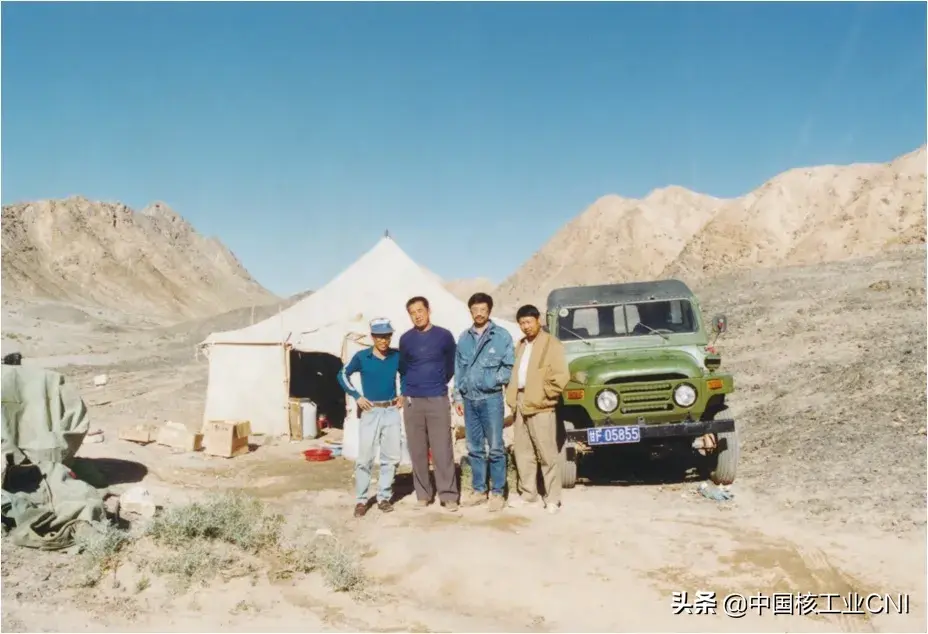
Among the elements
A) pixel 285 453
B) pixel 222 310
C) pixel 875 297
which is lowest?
pixel 285 453

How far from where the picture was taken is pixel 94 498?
6.08 metres

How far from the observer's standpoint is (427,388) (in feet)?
23.6

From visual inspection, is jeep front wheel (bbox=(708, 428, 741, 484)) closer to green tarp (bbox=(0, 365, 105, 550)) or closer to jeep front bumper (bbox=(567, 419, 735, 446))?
jeep front bumper (bbox=(567, 419, 735, 446))

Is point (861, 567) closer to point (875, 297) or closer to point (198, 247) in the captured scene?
point (875, 297)

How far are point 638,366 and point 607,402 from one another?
52cm

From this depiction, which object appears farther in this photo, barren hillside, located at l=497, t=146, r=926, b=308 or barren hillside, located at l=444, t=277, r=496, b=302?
barren hillside, located at l=444, t=277, r=496, b=302

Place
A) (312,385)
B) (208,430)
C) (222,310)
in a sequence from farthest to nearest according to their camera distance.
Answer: (222,310)
(312,385)
(208,430)

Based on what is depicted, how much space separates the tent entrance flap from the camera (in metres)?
15.7

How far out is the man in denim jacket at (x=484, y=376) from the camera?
7.01m

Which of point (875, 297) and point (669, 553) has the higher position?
point (875, 297)

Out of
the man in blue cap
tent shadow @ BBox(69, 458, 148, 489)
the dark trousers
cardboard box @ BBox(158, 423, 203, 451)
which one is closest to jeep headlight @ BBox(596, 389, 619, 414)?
the dark trousers

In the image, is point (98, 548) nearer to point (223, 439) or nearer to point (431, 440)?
point (431, 440)

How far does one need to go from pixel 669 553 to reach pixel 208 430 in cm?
838

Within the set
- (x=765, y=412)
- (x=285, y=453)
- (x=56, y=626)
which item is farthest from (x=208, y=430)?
(x=765, y=412)
